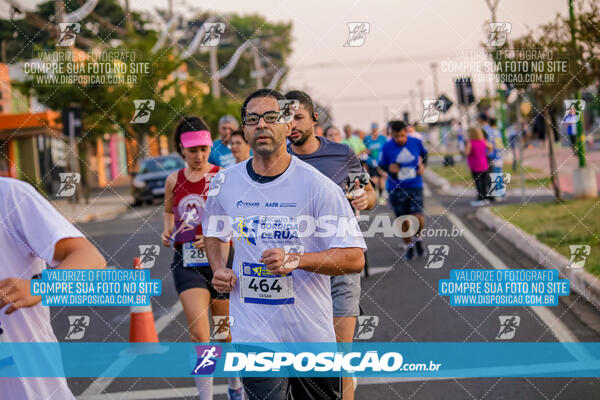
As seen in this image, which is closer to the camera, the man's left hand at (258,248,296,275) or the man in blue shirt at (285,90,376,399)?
the man's left hand at (258,248,296,275)

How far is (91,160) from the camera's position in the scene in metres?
45.9

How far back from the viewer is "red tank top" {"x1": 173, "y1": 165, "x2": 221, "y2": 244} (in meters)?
5.71

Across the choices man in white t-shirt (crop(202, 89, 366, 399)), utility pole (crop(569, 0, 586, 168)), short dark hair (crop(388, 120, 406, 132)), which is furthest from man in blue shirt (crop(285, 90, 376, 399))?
utility pole (crop(569, 0, 586, 168))

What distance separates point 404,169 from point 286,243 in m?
7.61

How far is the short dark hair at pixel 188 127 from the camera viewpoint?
5844 millimetres

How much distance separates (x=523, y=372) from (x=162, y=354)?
315 centimetres

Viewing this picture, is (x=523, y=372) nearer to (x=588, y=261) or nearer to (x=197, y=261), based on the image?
(x=197, y=261)

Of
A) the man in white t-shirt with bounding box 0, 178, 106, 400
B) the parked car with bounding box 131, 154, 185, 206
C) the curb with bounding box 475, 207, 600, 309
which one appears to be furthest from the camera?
the parked car with bounding box 131, 154, 185, 206

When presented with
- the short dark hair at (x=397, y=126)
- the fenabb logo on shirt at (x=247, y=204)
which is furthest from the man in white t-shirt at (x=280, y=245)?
the short dark hair at (x=397, y=126)

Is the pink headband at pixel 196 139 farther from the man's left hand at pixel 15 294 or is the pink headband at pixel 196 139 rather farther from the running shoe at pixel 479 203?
the running shoe at pixel 479 203

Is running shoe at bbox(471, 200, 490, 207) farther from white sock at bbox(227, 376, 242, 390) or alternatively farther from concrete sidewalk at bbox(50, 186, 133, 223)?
white sock at bbox(227, 376, 242, 390)

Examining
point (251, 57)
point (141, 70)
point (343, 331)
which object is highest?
point (251, 57)

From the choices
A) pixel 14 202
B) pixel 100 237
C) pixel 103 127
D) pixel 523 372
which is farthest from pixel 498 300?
pixel 103 127

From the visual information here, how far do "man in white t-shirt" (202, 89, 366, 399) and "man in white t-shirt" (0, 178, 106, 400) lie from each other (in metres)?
1.13
